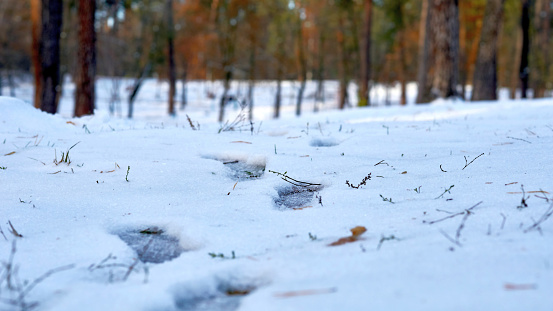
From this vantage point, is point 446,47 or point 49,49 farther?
point 49,49

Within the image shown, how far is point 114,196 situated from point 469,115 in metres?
4.28

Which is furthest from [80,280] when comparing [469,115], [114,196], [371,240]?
[469,115]

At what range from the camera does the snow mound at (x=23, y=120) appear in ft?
12.5

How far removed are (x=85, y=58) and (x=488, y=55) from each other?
9.13m

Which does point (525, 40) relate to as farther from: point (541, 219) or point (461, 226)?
point (461, 226)

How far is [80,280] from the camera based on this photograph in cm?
141

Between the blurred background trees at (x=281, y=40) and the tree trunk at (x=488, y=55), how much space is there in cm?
2

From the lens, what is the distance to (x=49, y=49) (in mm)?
8242

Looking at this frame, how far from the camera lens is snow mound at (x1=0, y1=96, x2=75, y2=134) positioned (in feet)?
12.5

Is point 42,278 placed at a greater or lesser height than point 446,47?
lesser

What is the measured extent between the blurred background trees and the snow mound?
4.76 m

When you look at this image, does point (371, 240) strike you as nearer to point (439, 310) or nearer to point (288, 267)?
point (288, 267)

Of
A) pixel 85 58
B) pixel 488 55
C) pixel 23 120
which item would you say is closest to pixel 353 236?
pixel 23 120

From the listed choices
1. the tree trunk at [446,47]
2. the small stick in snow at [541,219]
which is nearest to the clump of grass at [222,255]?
the small stick in snow at [541,219]
